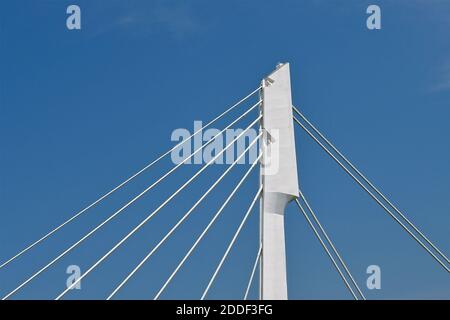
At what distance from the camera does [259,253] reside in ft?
50.2

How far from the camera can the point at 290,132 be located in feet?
54.0

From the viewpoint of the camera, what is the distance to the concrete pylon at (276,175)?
598 inches

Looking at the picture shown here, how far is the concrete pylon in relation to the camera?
15.2 meters

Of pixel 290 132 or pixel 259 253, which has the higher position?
pixel 290 132

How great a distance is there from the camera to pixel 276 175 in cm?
1620
